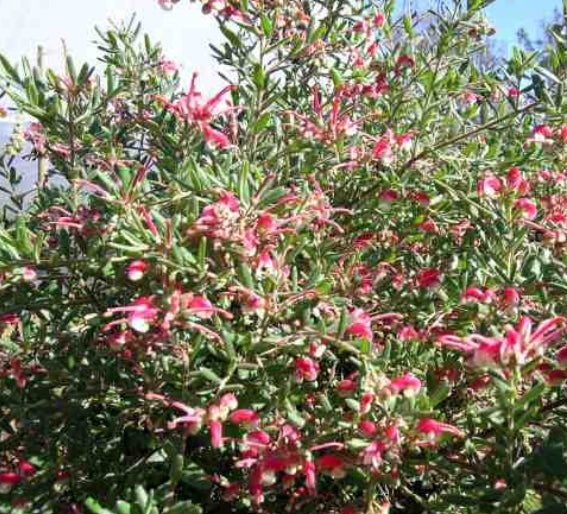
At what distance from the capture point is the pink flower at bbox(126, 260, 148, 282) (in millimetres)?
1379

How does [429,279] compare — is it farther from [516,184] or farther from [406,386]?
[406,386]

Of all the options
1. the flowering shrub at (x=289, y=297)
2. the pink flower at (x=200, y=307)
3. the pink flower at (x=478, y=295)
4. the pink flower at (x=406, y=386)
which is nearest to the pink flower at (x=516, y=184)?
the flowering shrub at (x=289, y=297)

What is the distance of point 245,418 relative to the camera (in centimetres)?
140

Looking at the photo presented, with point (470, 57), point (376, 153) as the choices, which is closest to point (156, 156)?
point (376, 153)

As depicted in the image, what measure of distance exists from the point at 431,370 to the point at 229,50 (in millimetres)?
1204

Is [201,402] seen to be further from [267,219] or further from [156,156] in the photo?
[156,156]

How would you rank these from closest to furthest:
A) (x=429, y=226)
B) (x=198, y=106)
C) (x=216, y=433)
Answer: (x=216, y=433) < (x=198, y=106) < (x=429, y=226)

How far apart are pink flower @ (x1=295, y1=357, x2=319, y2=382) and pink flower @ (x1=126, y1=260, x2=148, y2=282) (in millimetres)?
406

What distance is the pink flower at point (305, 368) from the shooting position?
4.92 feet

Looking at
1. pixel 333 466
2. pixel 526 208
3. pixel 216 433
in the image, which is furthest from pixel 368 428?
pixel 526 208

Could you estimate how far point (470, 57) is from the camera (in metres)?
2.50

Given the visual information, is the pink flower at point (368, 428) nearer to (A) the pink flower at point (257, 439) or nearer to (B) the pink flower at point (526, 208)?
(A) the pink flower at point (257, 439)

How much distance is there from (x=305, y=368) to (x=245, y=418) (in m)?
0.19

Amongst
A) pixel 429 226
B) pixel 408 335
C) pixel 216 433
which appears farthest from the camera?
pixel 429 226
